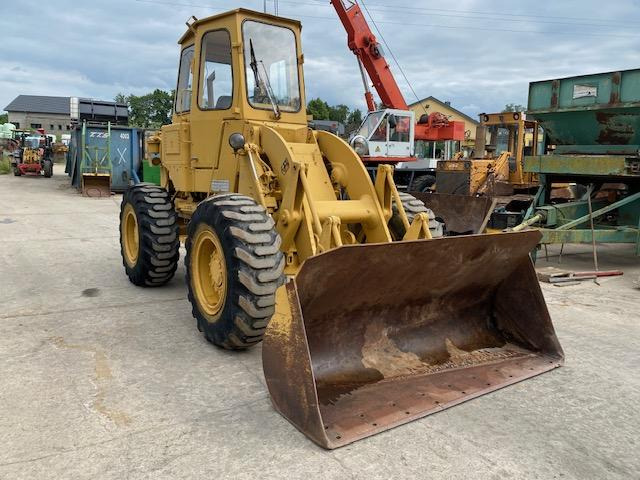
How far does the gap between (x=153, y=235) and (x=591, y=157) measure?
20.4 ft

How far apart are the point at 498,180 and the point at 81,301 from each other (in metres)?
Result: 9.87

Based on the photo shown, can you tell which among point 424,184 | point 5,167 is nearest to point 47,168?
point 5,167

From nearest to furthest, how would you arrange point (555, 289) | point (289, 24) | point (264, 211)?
point (264, 211)
point (289, 24)
point (555, 289)

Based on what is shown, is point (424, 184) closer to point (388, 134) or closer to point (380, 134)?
point (388, 134)

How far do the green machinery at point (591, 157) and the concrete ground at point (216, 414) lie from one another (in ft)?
8.81

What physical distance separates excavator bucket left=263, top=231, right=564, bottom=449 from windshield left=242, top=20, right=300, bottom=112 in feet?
7.82

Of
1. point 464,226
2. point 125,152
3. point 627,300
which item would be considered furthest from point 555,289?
point 125,152

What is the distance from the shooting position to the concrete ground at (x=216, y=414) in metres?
2.82

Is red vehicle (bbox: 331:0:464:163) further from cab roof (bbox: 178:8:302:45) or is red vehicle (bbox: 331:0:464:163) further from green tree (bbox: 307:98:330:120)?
green tree (bbox: 307:98:330:120)

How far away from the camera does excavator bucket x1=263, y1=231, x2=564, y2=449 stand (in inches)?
124

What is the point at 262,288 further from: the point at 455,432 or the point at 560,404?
the point at 560,404

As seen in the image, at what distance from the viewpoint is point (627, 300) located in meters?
6.42

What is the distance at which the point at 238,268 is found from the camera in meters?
3.88

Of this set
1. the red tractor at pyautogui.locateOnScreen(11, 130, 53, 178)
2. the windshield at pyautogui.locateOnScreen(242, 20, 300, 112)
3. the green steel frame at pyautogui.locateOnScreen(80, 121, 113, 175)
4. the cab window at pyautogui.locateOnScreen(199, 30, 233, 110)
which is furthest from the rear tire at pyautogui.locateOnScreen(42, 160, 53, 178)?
the windshield at pyautogui.locateOnScreen(242, 20, 300, 112)
